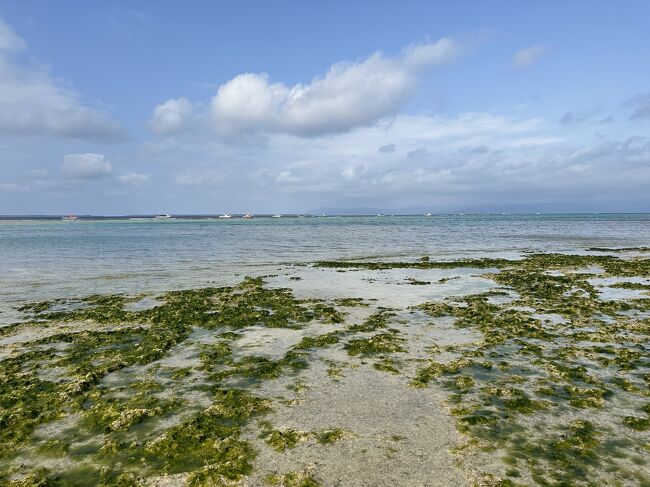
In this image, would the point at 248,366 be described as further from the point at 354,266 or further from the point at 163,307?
the point at 354,266

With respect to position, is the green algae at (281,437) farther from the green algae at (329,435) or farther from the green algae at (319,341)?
the green algae at (319,341)

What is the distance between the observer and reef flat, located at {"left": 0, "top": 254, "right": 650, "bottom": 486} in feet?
21.7

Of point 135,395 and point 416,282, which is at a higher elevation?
point 135,395

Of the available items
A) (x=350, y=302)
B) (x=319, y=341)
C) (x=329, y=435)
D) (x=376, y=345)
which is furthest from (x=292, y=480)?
(x=350, y=302)

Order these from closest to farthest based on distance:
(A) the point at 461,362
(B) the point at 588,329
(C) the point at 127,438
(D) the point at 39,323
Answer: (C) the point at 127,438 < (A) the point at 461,362 < (B) the point at 588,329 < (D) the point at 39,323

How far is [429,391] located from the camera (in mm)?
9477

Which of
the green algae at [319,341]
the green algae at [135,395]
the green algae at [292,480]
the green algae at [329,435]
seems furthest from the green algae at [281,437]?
the green algae at [319,341]

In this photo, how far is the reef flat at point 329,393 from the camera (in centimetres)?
661

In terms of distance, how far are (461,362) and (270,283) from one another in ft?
50.3

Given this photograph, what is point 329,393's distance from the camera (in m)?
9.38

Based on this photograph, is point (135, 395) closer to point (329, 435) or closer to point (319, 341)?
point (329, 435)

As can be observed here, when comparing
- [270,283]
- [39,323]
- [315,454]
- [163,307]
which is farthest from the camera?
[270,283]

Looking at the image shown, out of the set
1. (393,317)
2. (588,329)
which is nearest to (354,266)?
(393,317)

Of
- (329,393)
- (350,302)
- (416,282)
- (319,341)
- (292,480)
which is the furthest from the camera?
(416,282)
